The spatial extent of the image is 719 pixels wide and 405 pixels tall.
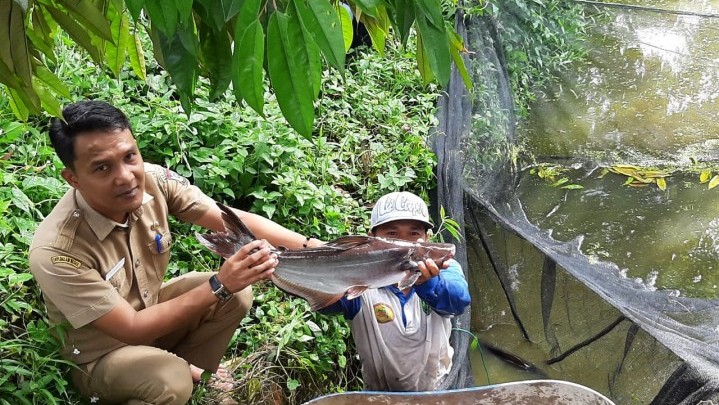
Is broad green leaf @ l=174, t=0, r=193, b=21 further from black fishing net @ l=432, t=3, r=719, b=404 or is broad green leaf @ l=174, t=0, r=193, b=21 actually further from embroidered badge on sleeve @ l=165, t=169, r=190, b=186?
black fishing net @ l=432, t=3, r=719, b=404

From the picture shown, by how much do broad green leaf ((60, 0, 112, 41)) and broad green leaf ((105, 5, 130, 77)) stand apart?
219 millimetres

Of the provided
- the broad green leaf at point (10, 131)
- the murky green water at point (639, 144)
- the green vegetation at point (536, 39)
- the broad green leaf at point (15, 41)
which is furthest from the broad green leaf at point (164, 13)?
the green vegetation at point (536, 39)

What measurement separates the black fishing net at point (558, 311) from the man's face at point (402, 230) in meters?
0.84

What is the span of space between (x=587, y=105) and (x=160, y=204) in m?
4.07

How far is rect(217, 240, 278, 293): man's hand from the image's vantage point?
2.60 meters

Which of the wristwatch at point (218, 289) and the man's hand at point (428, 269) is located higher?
the man's hand at point (428, 269)

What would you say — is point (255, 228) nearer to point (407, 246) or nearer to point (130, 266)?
point (130, 266)

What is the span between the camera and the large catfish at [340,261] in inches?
105

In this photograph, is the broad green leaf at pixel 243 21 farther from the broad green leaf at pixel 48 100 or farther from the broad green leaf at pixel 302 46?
the broad green leaf at pixel 48 100

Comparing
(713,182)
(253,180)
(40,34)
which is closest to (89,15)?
(40,34)

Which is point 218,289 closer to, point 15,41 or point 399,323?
point 399,323

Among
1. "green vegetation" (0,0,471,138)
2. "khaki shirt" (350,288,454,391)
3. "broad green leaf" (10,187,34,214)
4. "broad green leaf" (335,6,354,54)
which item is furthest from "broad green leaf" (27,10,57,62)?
"broad green leaf" (10,187,34,214)

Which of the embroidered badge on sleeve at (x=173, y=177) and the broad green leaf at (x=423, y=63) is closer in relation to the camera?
the broad green leaf at (x=423, y=63)

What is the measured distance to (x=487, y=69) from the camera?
5.38 metres
